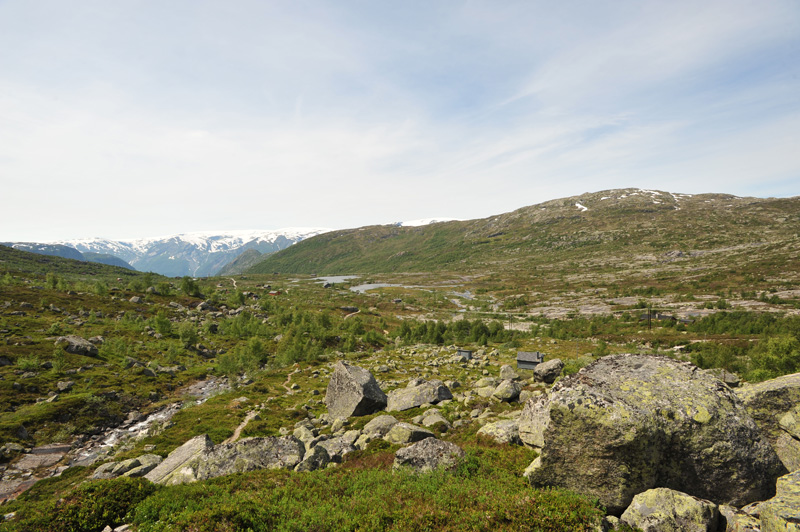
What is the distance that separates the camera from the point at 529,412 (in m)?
17.4

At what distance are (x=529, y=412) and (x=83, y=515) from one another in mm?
19820

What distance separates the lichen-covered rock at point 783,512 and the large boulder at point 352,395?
88.7 feet

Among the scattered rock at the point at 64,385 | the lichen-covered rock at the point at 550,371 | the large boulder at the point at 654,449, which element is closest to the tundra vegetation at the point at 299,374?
the scattered rock at the point at 64,385

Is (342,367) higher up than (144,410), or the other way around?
(342,367)

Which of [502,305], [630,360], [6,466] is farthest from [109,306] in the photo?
[502,305]

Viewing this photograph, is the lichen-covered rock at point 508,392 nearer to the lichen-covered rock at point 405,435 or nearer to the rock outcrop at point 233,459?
the lichen-covered rock at point 405,435

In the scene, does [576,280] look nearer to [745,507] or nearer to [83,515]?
[745,507]

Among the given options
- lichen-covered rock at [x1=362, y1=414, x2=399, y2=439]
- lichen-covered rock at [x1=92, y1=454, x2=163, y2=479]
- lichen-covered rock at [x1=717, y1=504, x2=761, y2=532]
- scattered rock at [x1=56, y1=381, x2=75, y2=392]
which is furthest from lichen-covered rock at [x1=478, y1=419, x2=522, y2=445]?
scattered rock at [x1=56, y1=381, x2=75, y2=392]

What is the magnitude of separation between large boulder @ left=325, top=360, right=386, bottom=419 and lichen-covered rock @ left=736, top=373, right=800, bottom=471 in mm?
26492

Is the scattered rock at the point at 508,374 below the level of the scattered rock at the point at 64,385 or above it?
above

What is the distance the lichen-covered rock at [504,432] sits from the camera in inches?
687

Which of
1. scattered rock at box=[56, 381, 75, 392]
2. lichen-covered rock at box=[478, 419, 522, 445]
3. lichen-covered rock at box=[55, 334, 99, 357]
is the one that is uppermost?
lichen-covered rock at box=[478, 419, 522, 445]

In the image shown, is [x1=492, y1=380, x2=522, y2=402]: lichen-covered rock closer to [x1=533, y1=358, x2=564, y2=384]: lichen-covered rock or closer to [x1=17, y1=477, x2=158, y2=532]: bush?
[x1=533, y1=358, x2=564, y2=384]: lichen-covered rock

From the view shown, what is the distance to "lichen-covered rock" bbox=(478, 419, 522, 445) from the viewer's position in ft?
57.3
